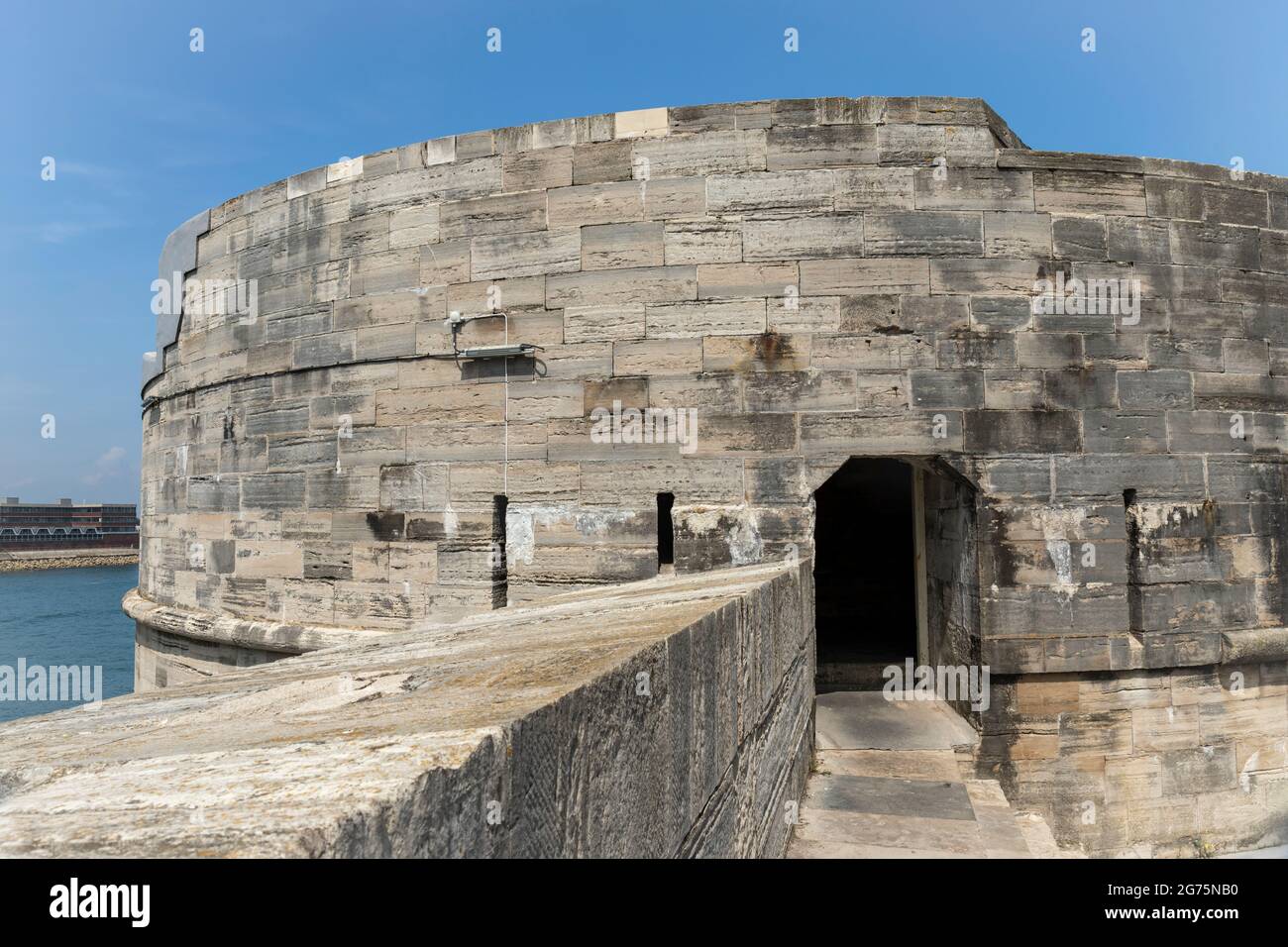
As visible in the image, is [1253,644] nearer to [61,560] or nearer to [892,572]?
[892,572]

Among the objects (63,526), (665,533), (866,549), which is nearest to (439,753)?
(665,533)

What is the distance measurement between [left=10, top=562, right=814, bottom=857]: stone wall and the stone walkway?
108cm

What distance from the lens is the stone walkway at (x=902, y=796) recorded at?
3.69 meters

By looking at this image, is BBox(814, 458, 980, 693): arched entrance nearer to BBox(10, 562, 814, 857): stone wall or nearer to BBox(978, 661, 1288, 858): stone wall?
BBox(978, 661, 1288, 858): stone wall

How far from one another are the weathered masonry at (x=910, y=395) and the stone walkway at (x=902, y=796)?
510 mm

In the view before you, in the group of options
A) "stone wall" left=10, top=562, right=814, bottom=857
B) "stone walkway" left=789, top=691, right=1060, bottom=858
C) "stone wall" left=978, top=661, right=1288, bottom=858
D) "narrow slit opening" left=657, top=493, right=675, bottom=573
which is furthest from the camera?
"narrow slit opening" left=657, top=493, right=675, bottom=573

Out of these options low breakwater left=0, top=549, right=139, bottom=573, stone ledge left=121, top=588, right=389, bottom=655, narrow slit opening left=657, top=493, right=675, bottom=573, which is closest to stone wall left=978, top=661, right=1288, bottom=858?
narrow slit opening left=657, top=493, right=675, bottom=573

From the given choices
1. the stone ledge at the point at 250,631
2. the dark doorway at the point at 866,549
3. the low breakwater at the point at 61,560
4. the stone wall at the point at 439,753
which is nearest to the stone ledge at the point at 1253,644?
the dark doorway at the point at 866,549

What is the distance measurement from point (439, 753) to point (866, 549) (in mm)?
9979

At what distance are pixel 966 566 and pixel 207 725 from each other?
5377 mm

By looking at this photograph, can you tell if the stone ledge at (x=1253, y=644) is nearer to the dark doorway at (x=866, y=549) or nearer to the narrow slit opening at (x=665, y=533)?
the narrow slit opening at (x=665, y=533)

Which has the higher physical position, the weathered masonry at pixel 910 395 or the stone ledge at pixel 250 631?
the weathered masonry at pixel 910 395

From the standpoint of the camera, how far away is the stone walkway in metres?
3.69
